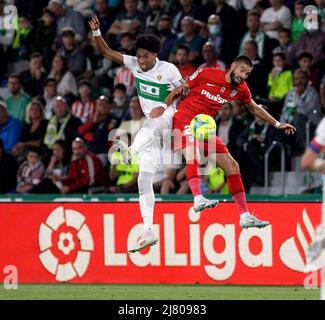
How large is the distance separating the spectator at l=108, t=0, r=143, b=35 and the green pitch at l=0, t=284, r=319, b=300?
713 centimetres

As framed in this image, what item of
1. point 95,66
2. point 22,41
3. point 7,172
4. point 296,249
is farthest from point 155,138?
point 22,41

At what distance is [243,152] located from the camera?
2130 cm

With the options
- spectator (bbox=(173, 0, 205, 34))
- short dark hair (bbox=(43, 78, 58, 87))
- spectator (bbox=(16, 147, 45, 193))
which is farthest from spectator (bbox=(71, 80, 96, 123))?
spectator (bbox=(173, 0, 205, 34))

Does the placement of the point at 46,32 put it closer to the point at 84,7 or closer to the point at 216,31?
the point at 84,7

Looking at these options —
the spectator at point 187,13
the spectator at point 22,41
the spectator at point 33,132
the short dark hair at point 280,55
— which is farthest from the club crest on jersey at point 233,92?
the spectator at point 22,41

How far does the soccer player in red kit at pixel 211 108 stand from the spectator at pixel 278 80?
19.3ft

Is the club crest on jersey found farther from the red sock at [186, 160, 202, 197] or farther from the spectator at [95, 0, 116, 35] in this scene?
the spectator at [95, 0, 116, 35]

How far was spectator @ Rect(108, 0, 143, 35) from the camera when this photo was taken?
83.4ft

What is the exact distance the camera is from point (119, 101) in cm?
2381

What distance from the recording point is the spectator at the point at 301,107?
21062 millimetres

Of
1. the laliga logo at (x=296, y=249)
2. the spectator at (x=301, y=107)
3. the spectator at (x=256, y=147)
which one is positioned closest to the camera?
the laliga logo at (x=296, y=249)

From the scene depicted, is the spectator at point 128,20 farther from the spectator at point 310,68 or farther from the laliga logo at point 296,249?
the laliga logo at point 296,249

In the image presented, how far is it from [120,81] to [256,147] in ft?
14.1
